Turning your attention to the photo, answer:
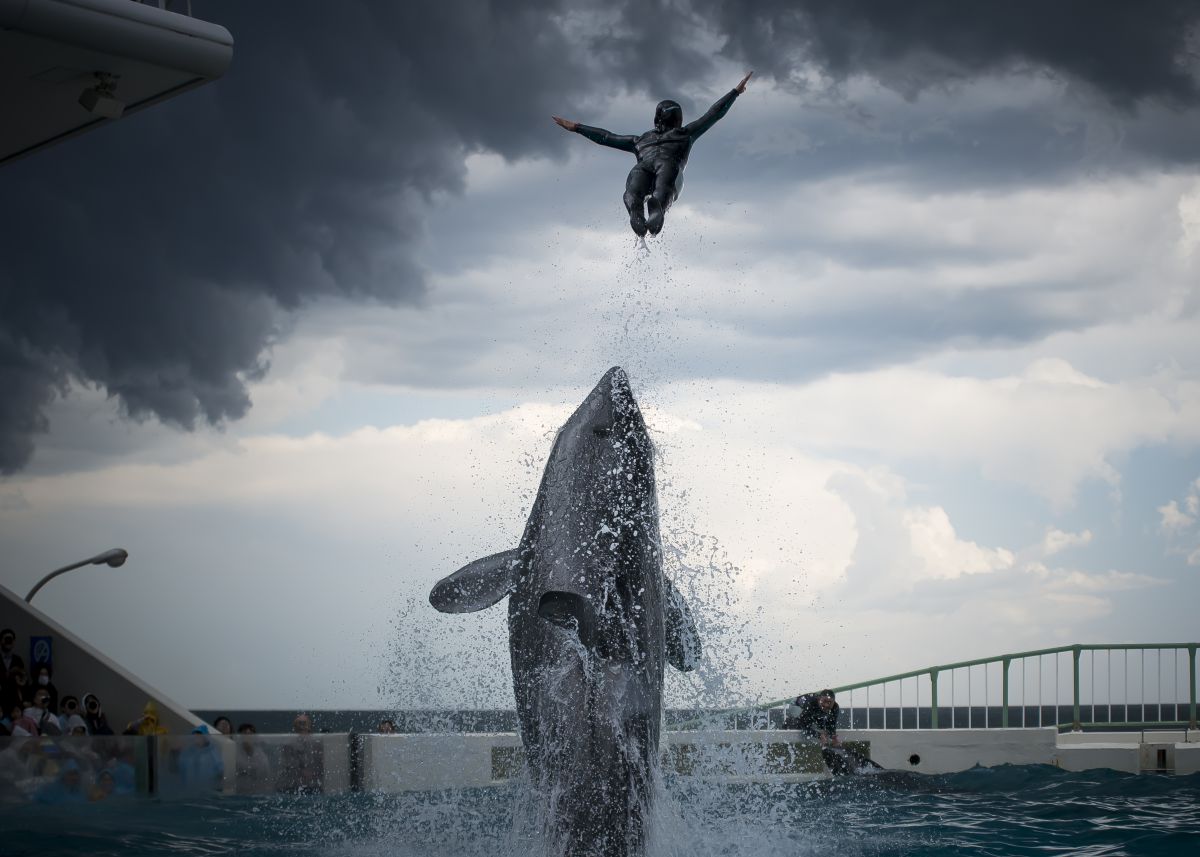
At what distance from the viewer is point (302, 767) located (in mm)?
15758

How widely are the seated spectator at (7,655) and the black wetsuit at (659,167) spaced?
1260cm

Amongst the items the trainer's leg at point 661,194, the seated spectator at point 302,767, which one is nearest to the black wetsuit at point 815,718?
the seated spectator at point 302,767

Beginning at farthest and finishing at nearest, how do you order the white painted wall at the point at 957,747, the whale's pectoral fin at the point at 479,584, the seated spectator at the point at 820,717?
the white painted wall at the point at 957,747 < the seated spectator at the point at 820,717 < the whale's pectoral fin at the point at 479,584

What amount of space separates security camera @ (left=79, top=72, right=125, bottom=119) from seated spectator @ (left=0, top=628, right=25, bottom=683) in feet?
30.3

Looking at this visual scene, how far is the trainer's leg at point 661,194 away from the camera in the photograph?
10156mm

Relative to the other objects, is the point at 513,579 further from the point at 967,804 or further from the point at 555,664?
the point at 967,804

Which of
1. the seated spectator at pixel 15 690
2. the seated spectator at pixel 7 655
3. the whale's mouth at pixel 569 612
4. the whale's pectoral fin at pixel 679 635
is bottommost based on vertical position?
the seated spectator at pixel 15 690

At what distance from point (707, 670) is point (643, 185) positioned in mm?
3984

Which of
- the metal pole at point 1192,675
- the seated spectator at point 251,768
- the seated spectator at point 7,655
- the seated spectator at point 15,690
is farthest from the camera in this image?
the metal pole at point 1192,675

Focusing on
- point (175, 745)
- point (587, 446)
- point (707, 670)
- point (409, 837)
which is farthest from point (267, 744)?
point (587, 446)

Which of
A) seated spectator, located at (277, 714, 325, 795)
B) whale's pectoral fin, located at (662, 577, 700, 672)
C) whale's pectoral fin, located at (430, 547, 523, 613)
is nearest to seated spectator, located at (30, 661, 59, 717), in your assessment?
seated spectator, located at (277, 714, 325, 795)

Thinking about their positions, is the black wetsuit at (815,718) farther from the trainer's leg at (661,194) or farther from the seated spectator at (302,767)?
the trainer's leg at (661,194)

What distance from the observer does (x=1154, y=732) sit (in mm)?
20141

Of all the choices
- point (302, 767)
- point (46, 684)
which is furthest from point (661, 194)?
point (46, 684)
